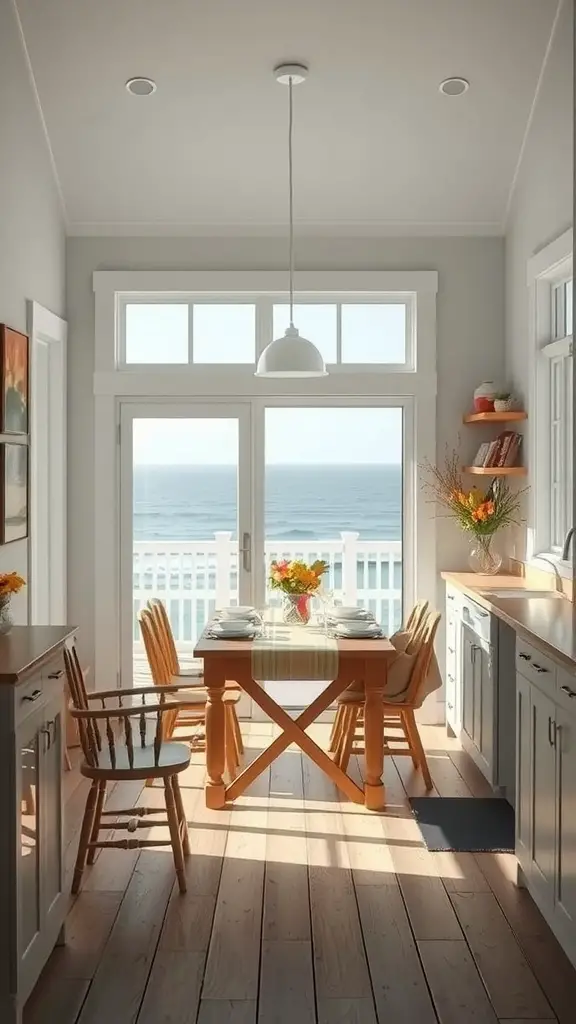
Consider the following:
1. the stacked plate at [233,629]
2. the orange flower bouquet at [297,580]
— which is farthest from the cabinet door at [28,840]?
the orange flower bouquet at [297,580]

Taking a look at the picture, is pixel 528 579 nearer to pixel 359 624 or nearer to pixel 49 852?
pixel 359 624

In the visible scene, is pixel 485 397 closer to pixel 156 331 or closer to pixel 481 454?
pixel 481 454

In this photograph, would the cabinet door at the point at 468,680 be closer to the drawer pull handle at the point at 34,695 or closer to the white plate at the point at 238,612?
the white plate at the point at 238,612

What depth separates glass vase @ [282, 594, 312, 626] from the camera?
5020 mm

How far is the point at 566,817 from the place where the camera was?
2949mm

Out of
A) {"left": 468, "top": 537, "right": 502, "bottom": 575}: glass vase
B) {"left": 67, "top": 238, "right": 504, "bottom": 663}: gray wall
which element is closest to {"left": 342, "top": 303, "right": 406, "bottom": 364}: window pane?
{"left": 67, "top": 238, "right": 504, "bottom": 663}: gray wall

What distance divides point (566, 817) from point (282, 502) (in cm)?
359

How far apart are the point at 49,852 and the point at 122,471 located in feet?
11.3

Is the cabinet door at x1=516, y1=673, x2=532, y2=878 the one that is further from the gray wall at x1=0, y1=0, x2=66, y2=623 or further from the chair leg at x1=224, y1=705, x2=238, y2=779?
the gray wall at x1=0, y1=0, x2=66, y2=623

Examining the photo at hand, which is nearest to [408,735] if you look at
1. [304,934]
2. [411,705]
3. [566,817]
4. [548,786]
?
[411,705]

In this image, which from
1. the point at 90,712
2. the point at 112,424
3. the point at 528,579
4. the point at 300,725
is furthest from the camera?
the point at 112,424

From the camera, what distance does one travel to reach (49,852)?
305 cm

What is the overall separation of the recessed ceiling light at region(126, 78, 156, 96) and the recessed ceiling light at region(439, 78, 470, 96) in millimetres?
1490

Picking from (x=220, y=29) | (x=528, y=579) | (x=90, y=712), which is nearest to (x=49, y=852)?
(x=90, y=712)
